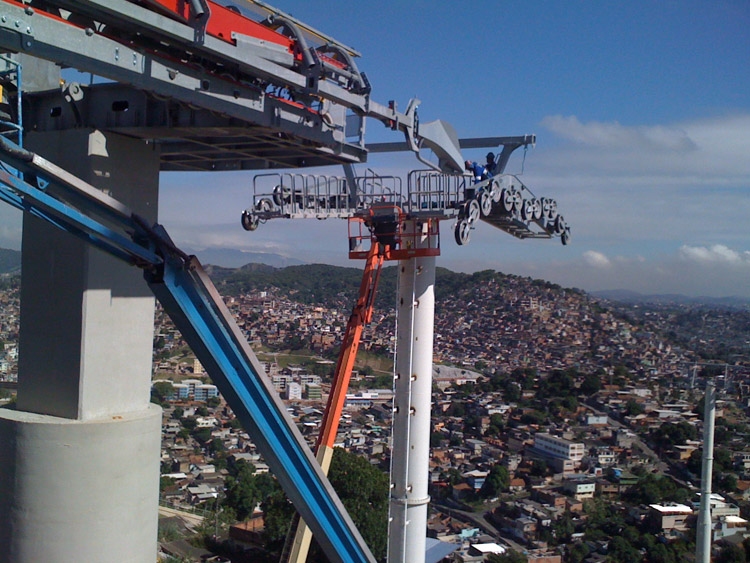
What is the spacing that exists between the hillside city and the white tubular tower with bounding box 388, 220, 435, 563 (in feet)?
14.8

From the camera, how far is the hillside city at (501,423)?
25.5 meters

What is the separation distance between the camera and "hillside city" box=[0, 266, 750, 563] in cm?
2553

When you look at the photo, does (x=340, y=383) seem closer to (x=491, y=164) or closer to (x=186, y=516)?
(x=491, y=164)

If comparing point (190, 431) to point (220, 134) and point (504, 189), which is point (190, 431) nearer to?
point (504, 189)

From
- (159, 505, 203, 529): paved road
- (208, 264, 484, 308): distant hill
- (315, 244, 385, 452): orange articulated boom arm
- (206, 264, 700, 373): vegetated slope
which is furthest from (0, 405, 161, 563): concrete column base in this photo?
(208, 264, 484, 308): distant hill

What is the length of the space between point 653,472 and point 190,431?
23781 mm

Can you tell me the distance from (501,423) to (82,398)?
137ft

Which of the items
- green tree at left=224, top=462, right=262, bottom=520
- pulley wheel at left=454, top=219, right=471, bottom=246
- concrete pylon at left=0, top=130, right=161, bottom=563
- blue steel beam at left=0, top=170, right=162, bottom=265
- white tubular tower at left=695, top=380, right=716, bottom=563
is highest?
pulley wheel at left=454, top=219, right=471, bottom=246

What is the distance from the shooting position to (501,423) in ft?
149

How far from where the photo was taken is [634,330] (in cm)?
6356

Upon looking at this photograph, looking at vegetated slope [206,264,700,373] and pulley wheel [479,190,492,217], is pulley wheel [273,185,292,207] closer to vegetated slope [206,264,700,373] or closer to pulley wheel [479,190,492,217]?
pulley wheel [479,190,492,217]

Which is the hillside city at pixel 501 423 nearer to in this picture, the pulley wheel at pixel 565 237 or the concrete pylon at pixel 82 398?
the pulley wheel at pixel 565 237

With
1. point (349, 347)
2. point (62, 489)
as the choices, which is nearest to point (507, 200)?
point (349, 347)

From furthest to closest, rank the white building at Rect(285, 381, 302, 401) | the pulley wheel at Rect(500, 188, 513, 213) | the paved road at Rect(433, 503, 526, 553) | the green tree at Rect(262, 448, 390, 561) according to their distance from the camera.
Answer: the white building at Rect(285, 381, 302, 401) → the paved road at Rect(433, 503, 526, 553) → the green tree at Rect(262, 448, 390, 561) → the pulley wheel at Rect(500, 188, 513, 213)
